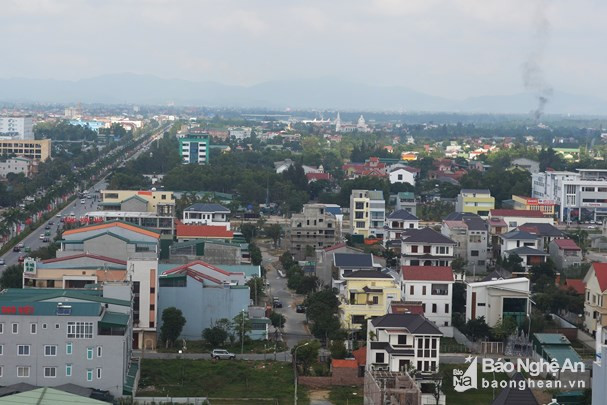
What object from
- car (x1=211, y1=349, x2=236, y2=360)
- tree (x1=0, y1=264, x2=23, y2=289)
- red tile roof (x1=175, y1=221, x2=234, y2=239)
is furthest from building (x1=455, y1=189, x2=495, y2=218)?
car (x1=211, y1=349, x2=236, y2=360)

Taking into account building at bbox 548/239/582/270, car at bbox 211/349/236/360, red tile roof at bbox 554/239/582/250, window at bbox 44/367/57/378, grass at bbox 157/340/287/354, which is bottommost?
grass at bbox 157/340/287/354

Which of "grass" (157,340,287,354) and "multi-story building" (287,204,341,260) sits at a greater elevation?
"multi-story building" (287,204,341,260)

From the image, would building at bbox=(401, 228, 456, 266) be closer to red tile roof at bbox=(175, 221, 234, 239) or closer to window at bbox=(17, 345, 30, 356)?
red tile roof at bbox=(175, 221, 234, 239)

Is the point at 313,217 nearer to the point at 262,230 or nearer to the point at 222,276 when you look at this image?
the point at 262,230

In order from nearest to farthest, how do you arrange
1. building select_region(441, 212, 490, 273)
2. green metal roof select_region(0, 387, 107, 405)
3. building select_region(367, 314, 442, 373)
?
green metal roof select_region(0, 387, 107, 405) < building select_region(367, 314, 442, 373) < building select_region(441, 212, 490, 273)

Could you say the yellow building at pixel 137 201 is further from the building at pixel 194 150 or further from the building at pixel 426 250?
the building at pixel 194 150

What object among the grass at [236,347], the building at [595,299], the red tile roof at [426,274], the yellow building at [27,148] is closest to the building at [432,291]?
the red tile roof at [426,274]
